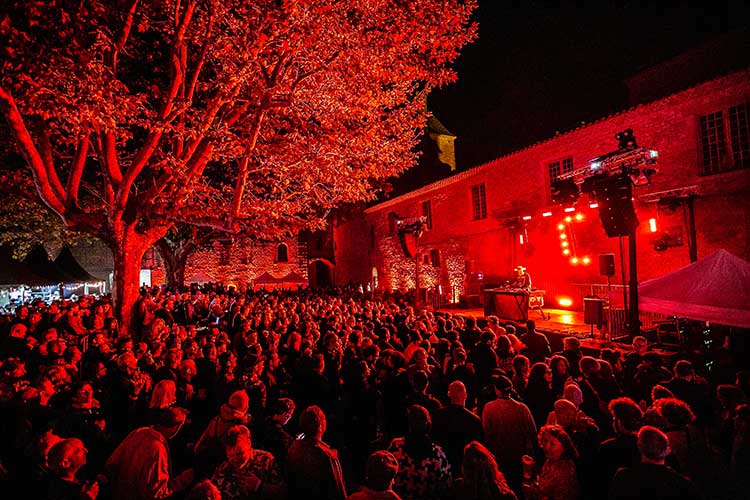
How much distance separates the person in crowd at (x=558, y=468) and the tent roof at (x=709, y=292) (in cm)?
478

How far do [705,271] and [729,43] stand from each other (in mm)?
14312

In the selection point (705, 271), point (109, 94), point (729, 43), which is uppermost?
point (729, 43)

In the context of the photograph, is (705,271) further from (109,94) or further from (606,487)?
(109,94)

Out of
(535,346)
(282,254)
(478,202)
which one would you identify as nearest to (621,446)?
(535,346)

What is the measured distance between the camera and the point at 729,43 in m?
15.4

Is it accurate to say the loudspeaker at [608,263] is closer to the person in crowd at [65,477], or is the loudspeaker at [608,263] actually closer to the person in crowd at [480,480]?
the person in crowd at [480,480]

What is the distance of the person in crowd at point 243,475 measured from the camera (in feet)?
9.49

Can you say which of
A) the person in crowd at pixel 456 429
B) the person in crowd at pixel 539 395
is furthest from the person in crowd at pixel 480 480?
the person in crowd at pixel 539 395

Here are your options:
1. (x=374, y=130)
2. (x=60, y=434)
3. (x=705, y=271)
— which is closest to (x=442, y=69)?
(x=374, y=130)

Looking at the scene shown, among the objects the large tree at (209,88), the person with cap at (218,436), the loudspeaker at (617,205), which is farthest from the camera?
the loudspeaker at (617,205)

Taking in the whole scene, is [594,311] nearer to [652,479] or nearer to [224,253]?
[652,479]

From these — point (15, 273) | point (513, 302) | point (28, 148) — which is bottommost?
point (513, 302)

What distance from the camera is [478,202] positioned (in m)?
20.2

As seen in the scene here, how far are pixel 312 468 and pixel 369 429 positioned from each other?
6.95 ft
